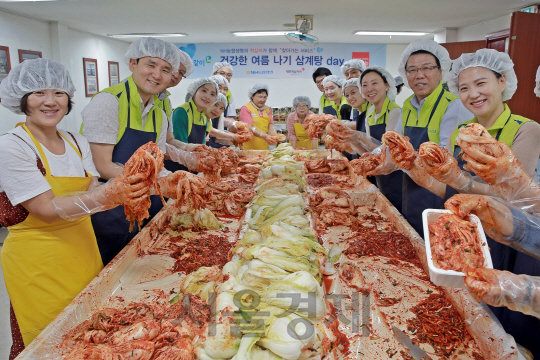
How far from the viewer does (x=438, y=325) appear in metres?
2.12

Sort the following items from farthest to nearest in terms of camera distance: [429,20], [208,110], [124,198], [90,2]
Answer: [429,20], [90,2], [208,110], [124,198]

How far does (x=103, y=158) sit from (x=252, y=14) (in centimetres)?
620

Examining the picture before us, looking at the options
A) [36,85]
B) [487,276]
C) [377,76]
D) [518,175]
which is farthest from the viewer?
[377,76]

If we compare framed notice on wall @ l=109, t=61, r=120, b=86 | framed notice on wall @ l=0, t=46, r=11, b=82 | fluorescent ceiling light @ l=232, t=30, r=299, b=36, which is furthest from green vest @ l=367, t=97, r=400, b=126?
framed notice on wall @ l=109, t=61, r=120, b=86

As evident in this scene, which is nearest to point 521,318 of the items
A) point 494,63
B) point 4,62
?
point 494,63

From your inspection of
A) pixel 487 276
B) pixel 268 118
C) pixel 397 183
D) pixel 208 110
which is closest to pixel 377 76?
pixel 397 183

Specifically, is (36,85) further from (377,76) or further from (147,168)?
(377,76)

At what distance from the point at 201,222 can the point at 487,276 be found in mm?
2547

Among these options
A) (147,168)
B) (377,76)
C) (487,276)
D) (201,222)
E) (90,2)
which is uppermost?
(90,2)

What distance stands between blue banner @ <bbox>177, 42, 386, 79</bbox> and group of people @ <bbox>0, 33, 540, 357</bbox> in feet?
27.9

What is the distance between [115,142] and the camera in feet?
10.4

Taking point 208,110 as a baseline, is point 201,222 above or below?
below

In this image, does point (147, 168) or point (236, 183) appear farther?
point (236, 183)

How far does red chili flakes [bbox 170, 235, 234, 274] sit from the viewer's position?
2.85 meters
